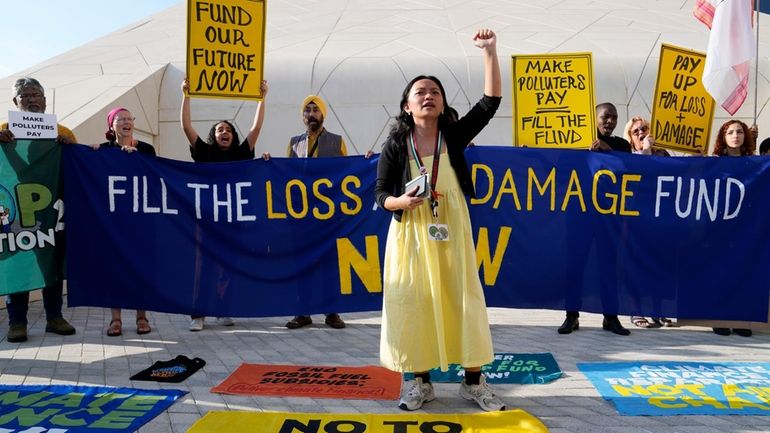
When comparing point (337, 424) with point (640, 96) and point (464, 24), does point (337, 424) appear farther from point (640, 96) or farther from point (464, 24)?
point (464, 24)

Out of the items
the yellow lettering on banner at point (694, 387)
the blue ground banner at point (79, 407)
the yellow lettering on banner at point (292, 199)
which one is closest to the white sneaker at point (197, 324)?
the yellow lettering on banner at point (292, 199)

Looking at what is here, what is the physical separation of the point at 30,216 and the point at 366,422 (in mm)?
3423

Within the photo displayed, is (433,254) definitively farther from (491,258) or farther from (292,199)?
(292,199)

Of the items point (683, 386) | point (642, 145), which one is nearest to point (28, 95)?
point (683, 386)

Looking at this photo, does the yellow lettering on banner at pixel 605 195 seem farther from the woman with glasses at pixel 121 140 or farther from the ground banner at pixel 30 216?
the ground banner at pixel 30 216

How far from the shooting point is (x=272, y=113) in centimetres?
999

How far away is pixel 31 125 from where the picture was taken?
4.75m

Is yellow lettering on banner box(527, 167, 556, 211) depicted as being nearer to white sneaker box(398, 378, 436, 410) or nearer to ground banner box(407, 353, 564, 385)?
ground banner box(407, 353, 564, 385)

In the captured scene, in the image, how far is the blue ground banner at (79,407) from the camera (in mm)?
2879

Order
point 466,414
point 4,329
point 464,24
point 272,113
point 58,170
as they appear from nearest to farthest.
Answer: point 466,414
point 58,170
point 4,329
point 272,113
point 464,24

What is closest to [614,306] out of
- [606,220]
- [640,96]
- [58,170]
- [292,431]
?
[606,220]

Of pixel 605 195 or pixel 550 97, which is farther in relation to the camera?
pixel 550 97

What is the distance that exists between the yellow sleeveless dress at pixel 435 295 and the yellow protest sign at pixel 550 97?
2936mm

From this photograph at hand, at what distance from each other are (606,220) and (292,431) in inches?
136
